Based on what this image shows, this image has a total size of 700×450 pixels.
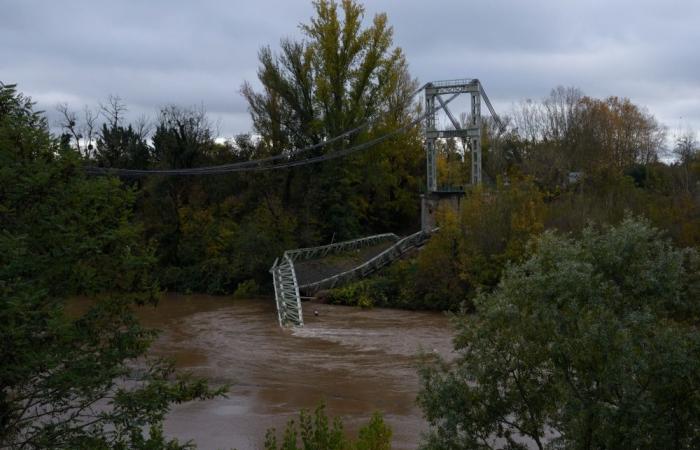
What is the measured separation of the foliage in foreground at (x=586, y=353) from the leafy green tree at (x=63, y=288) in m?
3.00

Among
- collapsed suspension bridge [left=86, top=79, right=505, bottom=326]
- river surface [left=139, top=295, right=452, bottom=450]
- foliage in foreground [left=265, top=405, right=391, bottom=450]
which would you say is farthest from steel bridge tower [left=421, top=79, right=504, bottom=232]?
foliage in foreground [left=265, top=405, right=391, bottom=450]

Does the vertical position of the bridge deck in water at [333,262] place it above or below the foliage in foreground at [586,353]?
below

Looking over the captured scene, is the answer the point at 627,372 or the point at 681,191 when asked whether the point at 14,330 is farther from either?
the point at 681,191

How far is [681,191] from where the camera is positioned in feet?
116

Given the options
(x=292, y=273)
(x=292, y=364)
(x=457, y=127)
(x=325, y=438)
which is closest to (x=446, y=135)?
(x=457, y=127)

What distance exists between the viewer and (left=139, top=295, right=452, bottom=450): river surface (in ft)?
56.2

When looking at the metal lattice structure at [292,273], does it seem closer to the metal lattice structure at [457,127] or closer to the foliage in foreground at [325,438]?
the metal lattice structure at [457,127]

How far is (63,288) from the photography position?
736 centimetres

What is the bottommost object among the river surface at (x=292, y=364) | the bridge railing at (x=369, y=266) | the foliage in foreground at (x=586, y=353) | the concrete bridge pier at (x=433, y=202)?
the river surface at (x=292, y=364)

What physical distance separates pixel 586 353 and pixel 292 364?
16.5m

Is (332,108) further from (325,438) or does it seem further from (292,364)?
Result: (325,438)

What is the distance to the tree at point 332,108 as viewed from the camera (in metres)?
47.7

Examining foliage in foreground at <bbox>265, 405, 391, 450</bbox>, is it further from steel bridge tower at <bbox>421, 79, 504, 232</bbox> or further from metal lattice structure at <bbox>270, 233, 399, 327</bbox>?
steel bridge tower at <bbox>421, 79, 504, 232</bbox>

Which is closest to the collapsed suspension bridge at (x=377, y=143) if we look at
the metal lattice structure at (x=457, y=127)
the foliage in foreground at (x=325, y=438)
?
the metal lattice structure at (x=457, y=127)
